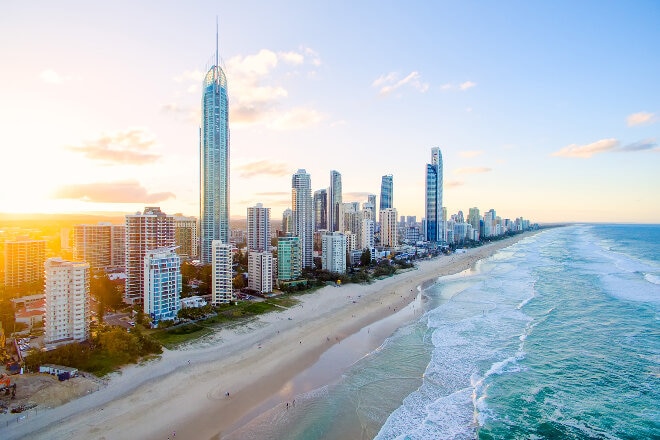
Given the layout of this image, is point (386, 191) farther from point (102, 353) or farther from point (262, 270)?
point (102, 353)

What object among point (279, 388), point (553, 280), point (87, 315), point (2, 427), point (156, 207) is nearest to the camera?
point (2, 427)

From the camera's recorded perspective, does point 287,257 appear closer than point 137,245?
No

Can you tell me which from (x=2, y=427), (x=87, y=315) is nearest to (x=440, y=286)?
(x=87, y=315)

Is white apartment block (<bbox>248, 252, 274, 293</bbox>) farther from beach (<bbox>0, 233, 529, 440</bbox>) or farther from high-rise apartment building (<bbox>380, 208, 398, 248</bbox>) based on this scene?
high-rise apartment building (<bbox>380, 208, 398, 248</bbox>)

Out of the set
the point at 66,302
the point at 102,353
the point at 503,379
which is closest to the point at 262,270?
the point at 66,302

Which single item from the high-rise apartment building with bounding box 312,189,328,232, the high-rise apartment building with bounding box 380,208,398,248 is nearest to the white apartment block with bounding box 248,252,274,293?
the high-rise apartment building with bounding box 380,208,398,248

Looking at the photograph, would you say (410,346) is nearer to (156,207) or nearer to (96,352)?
(96,352)
